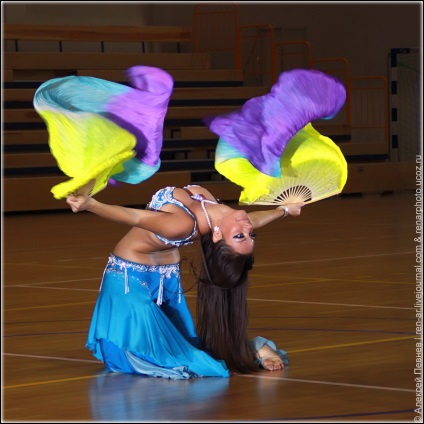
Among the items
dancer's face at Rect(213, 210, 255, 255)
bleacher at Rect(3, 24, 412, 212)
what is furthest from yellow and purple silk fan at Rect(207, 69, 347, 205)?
bleacher at Rect(3, 24, 412, 212)

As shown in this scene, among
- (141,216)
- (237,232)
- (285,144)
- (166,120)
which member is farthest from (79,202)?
(166,120)

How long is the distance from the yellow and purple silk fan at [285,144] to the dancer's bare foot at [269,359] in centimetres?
61

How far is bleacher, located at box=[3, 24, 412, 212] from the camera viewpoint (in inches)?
559

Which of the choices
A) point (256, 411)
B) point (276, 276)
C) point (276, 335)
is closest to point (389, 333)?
point (276, 335)

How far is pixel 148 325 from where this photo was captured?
4629mm

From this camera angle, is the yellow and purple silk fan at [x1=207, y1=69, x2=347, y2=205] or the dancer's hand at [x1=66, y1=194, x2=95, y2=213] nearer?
the dancer's hand at [x1=66, y1=194, x2=95, y2=213]

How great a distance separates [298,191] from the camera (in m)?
4.93

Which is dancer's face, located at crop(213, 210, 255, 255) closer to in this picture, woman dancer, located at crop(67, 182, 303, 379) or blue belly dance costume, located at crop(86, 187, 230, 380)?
woman dancer, located at crop(67, 182, 303, 379)

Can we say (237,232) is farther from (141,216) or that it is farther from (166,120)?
(166,120)

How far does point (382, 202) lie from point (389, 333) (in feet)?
31.9

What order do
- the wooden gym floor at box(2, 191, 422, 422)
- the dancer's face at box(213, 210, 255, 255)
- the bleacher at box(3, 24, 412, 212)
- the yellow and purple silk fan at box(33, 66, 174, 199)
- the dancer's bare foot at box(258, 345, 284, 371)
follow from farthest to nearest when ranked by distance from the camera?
the bleacher at box(3, 24, 412, 212)
the dancer's bare foot at box(258, 345, 284, 371)
the dancer's face at box(213, 210, 255, 255)
the yellow and purple silk fan at box(33, 66, 174, 199)
the wooden gym floor at box(2, 191, 422, 422)

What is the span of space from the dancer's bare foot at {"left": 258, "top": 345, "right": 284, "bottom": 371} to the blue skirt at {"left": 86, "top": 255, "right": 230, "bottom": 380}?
0.68 feet

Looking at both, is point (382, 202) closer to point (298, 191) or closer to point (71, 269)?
point (71, 269)

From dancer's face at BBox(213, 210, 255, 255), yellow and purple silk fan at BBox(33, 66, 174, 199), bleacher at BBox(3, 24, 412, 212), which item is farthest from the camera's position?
bleacher at BBox(3, 24, 412, 212)
